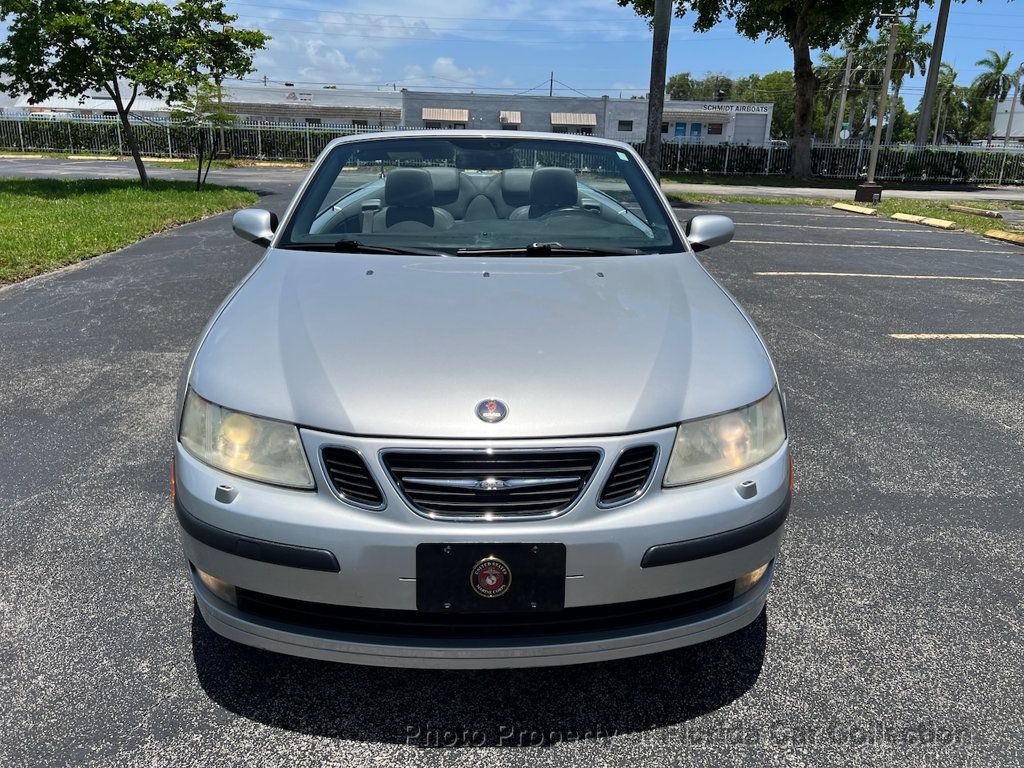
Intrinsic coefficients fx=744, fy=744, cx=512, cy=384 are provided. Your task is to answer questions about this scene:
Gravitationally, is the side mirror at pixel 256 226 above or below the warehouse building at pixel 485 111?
below

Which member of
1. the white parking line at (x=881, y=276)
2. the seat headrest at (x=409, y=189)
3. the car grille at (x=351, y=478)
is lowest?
the white parking line at (x=881, y=276)

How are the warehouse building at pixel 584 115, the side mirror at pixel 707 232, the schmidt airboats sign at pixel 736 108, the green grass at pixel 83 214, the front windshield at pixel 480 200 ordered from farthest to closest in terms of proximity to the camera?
the schmidt airboats sign at pixel 736 108 < the warehouse building at pixel 584 115 < the green grass at pixel 83 214 < the side mirror at pixel 707 232 < the front windshield at pixel 480 200

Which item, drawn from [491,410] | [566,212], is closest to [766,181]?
[566,212]

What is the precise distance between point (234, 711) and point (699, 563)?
131cm

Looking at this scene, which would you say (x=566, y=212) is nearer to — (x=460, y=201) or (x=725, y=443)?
(x=460, y=201)

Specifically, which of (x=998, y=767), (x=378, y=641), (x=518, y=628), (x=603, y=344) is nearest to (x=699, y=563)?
(x=518, y=628)

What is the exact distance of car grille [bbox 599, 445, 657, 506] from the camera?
5.91ft

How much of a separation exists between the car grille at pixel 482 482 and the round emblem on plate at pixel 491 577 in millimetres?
109

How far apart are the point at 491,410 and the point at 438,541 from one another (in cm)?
34

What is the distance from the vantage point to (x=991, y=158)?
3306cm

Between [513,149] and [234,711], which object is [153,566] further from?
[513,149]

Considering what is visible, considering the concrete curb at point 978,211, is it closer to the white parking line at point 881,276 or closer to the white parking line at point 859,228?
the white parking line at point 859,228

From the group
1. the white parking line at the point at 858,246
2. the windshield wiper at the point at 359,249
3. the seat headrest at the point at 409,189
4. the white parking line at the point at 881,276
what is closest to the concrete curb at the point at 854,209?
the white parking line at the point at 858,246

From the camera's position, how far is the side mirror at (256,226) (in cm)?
324
